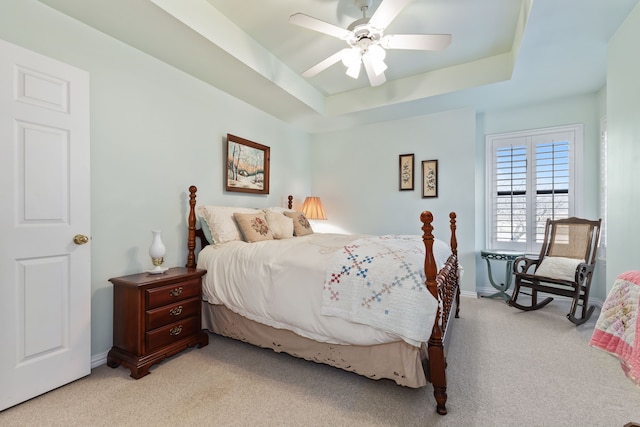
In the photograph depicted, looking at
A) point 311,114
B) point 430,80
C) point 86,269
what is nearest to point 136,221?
point 86,269

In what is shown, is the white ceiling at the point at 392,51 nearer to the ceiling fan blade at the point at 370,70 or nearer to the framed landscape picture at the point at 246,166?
the ceiling fan blade at the point at 370,70

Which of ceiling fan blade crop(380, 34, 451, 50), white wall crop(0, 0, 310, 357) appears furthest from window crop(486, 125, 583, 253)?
white wall crop(0, 0, 310, 357)

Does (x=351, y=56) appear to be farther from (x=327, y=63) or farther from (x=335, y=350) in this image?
(x=335, y=350)

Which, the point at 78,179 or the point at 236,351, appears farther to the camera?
the point at 236,351

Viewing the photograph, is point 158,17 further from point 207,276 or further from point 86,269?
point 207,276

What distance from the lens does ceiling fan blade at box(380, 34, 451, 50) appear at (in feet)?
7.33

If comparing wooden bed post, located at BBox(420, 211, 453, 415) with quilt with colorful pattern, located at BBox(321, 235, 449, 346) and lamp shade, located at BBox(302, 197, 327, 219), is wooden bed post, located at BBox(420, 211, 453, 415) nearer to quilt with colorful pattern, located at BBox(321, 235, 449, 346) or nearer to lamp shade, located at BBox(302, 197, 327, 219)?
quilt with colorful pattern, located at BBox(321, 235, 449, 346)

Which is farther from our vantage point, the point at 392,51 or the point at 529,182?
the point at 529,182

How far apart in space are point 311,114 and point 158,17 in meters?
2.29

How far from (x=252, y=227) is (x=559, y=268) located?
3.33 metres

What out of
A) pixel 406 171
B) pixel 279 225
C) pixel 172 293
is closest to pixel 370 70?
pixel 279 225

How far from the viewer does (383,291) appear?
5.77 feet

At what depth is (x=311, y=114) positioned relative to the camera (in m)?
4.18

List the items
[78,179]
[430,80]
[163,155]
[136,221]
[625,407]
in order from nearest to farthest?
[625,407]
[78,179]
[136,221]
[163,155]
[430,80]
